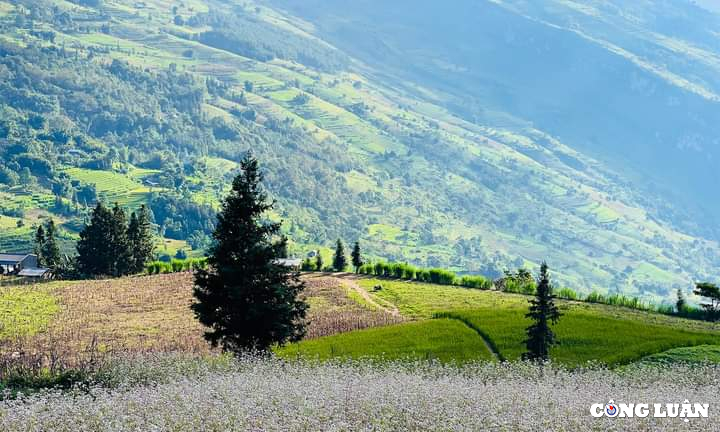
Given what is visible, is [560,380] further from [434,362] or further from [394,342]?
[394,342]

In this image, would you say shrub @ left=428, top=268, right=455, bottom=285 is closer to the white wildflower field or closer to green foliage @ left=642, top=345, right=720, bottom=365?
green foliage @ left=642, top=345, right=720, bottom=365

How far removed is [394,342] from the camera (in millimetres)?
46219

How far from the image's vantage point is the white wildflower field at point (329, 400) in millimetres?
18500

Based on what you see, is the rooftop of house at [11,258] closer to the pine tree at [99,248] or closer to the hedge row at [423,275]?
the pine tree at [99,248]

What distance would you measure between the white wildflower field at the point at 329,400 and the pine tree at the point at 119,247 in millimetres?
72960

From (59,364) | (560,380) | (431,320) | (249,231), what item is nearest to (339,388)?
(560,380)

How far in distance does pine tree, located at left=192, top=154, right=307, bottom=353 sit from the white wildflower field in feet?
31.7

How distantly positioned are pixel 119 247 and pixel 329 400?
81947 millimetres

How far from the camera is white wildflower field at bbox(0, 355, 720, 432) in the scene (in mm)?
18500

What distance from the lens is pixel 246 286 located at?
36375 millimetres

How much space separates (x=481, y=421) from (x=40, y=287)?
66772 mm

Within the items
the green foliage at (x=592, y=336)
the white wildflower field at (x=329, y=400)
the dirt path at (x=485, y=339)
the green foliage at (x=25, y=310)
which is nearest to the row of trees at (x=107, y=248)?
the green foliage at (x=25, y=310)

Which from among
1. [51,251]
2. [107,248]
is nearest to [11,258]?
[51,251]

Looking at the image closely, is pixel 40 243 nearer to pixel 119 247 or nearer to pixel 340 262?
pixel 119 247
